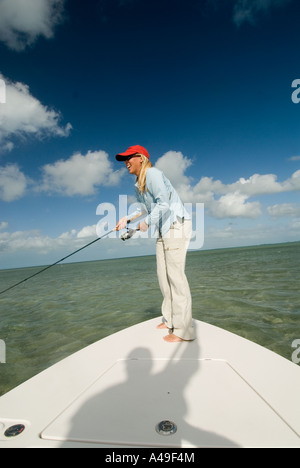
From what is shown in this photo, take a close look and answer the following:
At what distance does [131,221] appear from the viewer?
341 cm

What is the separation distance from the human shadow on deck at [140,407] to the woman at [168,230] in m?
0.63

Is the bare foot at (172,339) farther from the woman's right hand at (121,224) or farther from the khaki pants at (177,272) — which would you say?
the woman's right hand at (121,224)

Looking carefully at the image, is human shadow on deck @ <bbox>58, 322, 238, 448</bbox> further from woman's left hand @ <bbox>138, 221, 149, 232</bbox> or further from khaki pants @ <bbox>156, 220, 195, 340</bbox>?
woman's left hand @ <bbox>138, 221, 149, 232</bbox>

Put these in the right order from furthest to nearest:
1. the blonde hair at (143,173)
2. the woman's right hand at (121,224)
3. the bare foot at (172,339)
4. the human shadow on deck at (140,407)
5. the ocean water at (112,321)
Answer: the ocean water at (112,321) → the woman's right hand at (121,224) → the blonde hair at (143,173) → the bare foot at (172,339) → the human shadow on deck at (140,407)

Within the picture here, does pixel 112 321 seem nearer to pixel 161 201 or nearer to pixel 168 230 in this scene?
pixel 168 230

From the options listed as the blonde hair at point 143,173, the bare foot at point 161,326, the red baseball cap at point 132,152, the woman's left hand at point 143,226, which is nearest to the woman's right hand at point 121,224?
the woman's left hand at point 143,226

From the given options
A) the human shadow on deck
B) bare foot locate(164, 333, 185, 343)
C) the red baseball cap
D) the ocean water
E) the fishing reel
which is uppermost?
the red baseball cap

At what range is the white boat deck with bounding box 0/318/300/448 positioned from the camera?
4.01 ft

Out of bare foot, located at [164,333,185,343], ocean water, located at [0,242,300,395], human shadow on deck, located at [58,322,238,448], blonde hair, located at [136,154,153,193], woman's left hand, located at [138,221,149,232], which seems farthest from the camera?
ocean water, located at [0,242,300,395]

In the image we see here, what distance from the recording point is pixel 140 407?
4.93 ft

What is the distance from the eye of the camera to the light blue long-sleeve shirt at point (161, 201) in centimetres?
279

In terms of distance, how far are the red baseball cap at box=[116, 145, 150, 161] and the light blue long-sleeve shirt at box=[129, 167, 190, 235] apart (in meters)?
0.38

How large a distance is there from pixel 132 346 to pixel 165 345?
1.24 ft

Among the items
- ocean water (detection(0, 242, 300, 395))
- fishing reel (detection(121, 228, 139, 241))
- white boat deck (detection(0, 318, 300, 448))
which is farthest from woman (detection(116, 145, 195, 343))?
ocean water (detection(0, 242, 300, 395))
